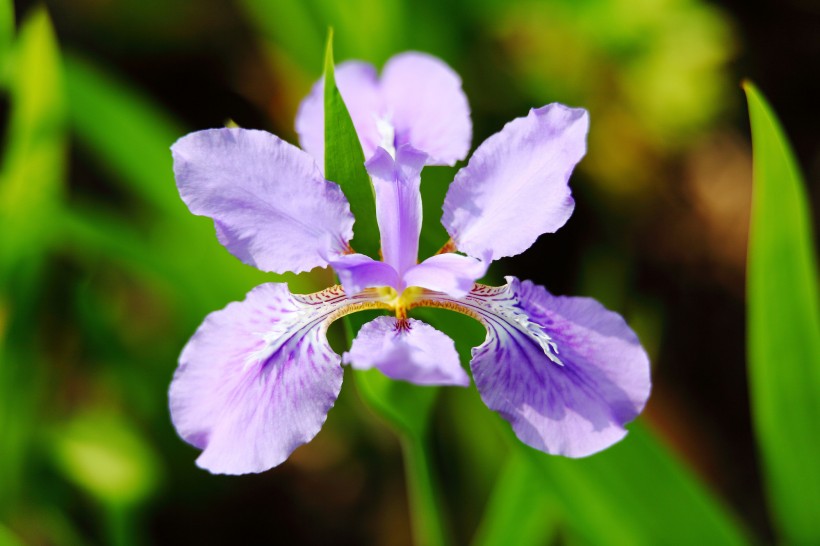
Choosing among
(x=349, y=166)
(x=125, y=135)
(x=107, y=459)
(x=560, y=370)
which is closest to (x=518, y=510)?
(x=560, y=370)

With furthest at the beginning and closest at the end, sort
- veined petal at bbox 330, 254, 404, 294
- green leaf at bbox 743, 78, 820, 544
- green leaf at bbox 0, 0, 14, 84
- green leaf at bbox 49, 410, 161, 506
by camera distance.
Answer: green leaf at bbox 49, 410, 161, 506, green leaf at bbox 0, 0, 14, 84, green leaf at bbox 743, 78, 820, 544, veined petal at bbox 330, 254, 404, 294

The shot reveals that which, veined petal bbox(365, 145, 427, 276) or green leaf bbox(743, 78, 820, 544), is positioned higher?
veined petal bbox(365, 145, 427, 276)

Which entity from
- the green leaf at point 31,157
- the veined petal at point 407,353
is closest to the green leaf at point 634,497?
the veined petal at point 407,353

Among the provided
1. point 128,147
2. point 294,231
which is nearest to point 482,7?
point 128,147

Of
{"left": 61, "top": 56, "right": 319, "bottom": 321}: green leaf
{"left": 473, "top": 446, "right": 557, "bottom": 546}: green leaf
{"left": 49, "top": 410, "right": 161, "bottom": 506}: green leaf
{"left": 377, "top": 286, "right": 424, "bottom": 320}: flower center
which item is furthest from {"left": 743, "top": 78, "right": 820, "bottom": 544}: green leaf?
{"left": 49, "top": 410, "right": 161, "bottom": 506}: green leaf

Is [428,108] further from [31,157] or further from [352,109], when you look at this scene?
[31,157]

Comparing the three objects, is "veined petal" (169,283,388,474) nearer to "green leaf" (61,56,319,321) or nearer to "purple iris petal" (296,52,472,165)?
"purple iris petal" (296,52,472,165)
